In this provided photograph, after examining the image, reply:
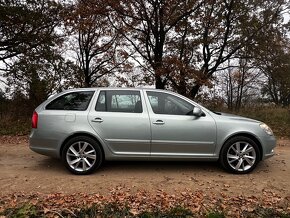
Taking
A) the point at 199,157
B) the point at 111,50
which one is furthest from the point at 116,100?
the point at 111,50

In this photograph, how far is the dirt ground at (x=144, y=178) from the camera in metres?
5.51

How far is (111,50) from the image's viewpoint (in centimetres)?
2180

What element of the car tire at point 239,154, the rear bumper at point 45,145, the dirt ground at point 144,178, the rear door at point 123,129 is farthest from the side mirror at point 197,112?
the rear bumper at point 45,145

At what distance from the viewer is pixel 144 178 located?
19.9 ft

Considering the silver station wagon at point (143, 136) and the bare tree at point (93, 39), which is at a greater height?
the bare tree at point (93, 39)

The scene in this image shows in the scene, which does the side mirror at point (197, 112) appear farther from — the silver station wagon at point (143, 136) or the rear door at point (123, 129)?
the rear door at point (123, 129)

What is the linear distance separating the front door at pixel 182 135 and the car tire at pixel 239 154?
291mm

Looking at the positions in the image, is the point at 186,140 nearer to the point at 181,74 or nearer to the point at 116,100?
the point at 116,100

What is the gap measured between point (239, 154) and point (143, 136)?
1.87 metres

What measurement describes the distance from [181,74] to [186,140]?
8607mm

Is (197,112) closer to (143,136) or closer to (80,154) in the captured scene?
(143,136)

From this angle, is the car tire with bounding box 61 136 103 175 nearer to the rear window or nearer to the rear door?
the rear door

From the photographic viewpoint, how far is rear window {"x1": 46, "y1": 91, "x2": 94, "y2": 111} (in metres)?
6.46

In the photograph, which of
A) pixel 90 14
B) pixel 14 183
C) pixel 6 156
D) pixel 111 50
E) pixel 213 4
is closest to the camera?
pixel 14 183
